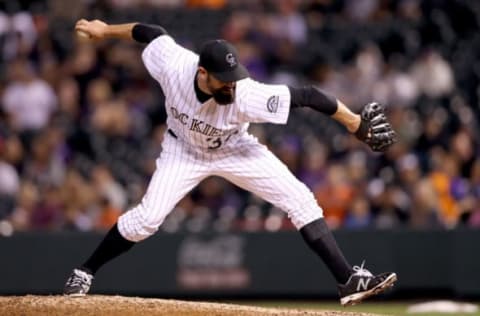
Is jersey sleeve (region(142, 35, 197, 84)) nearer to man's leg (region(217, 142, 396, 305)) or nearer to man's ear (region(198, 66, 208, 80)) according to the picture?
man's ear (region(198, 66, 208, 80))

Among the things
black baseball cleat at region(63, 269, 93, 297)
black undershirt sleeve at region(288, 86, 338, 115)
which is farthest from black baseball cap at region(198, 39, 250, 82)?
black baseball cleat at region(63, 269, 93, 297)

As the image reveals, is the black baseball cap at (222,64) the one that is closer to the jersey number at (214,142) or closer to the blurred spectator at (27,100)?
the jersey number at (214,142)

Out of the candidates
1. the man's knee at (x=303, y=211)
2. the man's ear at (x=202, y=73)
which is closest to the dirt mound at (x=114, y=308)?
the man's knee at (x=303, y=211)

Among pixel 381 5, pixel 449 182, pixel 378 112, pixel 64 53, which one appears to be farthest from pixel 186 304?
pixel 381 5

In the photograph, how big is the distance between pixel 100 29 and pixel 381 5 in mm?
8100

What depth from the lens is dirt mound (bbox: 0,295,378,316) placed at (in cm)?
679

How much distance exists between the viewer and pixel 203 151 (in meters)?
7.21

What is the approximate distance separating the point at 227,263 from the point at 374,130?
15.7 feet

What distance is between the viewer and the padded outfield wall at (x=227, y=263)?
38.0 ft

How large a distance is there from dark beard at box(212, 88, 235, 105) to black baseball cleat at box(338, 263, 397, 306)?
1289 millimetres

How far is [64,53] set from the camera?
45.2 ft

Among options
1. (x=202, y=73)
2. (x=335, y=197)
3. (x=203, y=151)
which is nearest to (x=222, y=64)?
(x=202, y=73)

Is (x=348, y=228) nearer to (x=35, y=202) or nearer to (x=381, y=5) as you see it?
(x=35, y=202)

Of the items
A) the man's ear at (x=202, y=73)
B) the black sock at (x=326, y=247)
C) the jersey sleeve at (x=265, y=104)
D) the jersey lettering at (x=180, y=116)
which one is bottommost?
the black sock at (x=326, y=247)
